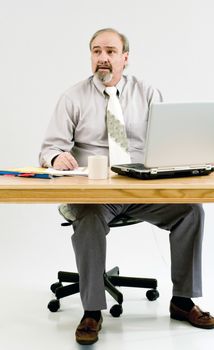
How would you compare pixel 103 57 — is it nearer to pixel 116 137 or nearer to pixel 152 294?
pixel 116 137

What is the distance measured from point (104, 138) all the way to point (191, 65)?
1.27m

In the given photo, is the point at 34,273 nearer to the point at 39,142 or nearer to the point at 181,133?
the point at 39,142

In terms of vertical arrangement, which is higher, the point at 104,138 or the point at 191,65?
the point at 191,65

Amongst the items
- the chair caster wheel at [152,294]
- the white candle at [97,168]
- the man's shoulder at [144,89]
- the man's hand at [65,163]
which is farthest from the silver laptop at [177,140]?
the chair caster wheel at [152,294]

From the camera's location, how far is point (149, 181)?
6.74ft

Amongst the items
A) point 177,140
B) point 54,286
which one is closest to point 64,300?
point 54,286

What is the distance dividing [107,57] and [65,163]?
0.76m

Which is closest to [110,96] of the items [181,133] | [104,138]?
[104,138]

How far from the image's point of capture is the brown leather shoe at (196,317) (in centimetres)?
267

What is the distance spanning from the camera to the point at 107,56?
2.97m

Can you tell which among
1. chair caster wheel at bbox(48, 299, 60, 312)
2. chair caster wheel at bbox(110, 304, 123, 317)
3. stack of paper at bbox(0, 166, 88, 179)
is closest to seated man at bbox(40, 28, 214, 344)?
stack of paper at bbox(0, 166, 88, 179)

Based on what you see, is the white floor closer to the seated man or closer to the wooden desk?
the seated man

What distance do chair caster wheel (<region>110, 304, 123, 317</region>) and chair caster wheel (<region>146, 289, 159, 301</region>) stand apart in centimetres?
25

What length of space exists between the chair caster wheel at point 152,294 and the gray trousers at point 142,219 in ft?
1.04
